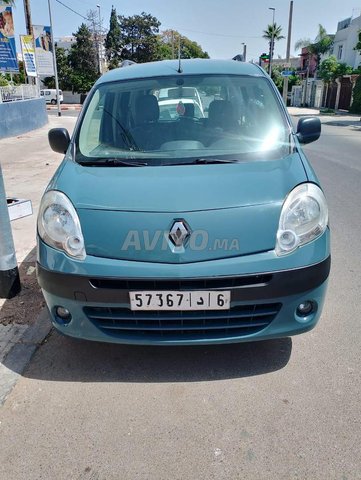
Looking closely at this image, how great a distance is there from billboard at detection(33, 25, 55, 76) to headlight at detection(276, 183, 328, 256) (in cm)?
2508

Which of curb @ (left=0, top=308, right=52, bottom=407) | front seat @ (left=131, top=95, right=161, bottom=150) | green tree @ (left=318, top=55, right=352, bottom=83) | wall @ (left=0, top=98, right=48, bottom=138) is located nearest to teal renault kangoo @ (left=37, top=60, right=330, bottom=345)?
front seat @ (left=131, top=95, right=161, bottom=150)

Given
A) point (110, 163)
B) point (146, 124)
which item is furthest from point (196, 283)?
point (146, 124)

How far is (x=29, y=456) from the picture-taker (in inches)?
87.9

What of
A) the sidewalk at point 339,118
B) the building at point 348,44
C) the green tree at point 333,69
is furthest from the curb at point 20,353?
the building at point 348,44

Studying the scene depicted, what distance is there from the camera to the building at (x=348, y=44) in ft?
130

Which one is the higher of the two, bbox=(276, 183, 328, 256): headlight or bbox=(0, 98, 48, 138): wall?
bbox=(276, 183, 328, 256): headlight

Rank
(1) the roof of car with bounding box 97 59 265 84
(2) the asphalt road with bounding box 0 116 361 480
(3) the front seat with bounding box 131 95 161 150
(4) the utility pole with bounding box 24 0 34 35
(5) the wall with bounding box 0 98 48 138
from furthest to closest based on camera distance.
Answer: (4) the utility pole with bounding box 24 0 34 35 < (5) the wall with bounding box 0 98 48 138 < (1) the roof of car with bounding box 97 59 265 84 < (3) the front seat with bounding box 131 95 161 150 < (2) the asphalt road with bounding box 0 116 361 480

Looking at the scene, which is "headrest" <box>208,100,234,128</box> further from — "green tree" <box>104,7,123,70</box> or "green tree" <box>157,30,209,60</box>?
"green tree" <box>157,30,209,60</box>

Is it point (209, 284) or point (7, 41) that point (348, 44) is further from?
→ point (209, 284)

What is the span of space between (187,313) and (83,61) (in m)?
55.1

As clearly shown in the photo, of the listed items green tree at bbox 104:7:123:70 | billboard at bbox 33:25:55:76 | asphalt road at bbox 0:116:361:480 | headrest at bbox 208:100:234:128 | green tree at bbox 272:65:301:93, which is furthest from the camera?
green tree at bbox 104:7:123:70

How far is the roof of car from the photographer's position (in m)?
3.72

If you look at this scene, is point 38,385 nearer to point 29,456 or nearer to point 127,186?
point 29,456

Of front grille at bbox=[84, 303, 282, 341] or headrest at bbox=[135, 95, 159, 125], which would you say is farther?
headrest at bbox=[135, 95, 159, 125]
